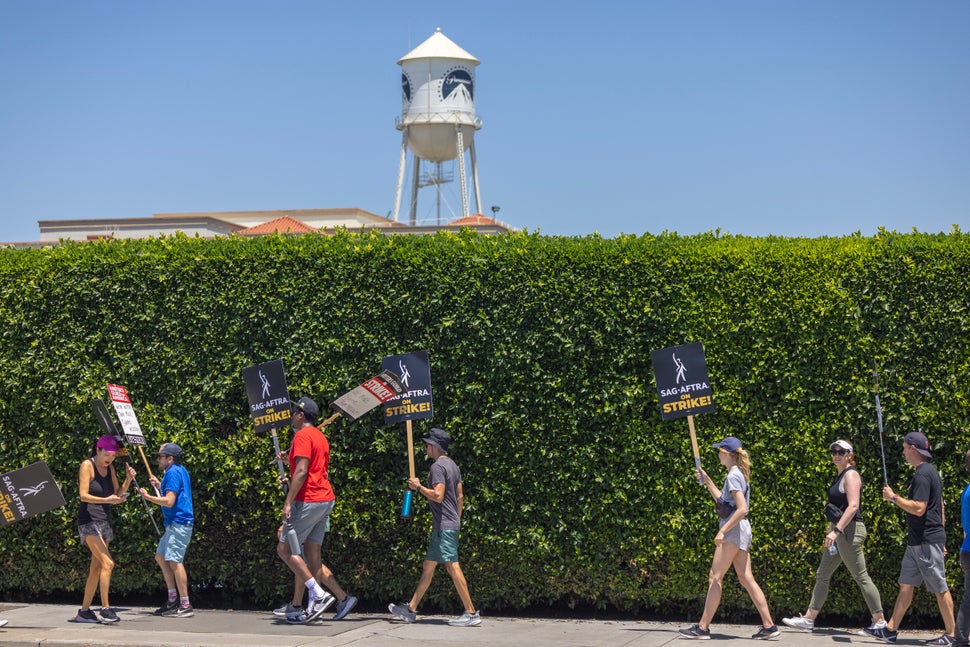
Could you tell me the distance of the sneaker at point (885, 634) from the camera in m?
10.6

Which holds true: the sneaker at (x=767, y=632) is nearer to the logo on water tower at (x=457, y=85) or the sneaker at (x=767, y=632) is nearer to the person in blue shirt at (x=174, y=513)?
the person in blue shirt at (x=174, y=513)

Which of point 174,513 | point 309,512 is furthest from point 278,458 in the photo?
point 174,513

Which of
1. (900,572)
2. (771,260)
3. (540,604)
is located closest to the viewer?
(900,572)

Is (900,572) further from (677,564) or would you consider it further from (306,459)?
(306,459)

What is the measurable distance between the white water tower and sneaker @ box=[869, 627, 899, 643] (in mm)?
56870

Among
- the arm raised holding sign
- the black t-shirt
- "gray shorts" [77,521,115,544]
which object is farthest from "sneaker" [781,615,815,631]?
"gray shorts" [77,521,115,544]

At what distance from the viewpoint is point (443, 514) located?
11438mm

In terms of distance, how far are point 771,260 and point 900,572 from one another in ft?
10.8

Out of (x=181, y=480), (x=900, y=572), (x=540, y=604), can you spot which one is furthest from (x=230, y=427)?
(x=900, y=572)

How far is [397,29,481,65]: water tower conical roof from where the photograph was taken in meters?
67.5

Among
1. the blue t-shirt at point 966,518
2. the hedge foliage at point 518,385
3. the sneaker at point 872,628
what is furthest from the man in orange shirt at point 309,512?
the blue t-shirt at point 966,518

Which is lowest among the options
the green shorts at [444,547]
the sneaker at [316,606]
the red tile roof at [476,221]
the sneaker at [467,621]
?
the sneaker at [467,621]

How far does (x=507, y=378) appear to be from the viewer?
12.0 m

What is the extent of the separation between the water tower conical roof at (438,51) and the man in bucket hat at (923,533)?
59.7m
